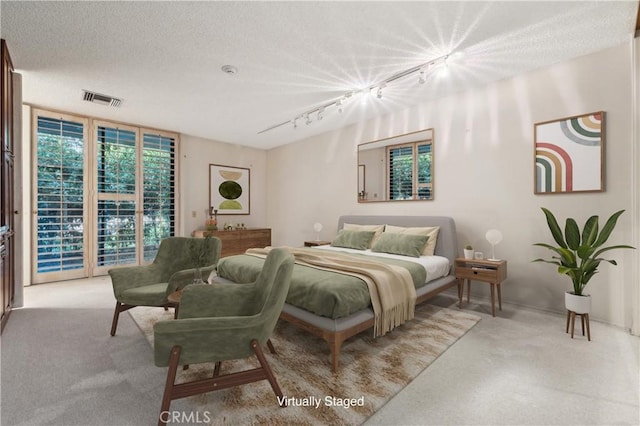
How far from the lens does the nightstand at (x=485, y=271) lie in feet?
10.5

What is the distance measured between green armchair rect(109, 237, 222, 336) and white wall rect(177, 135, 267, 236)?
301 centimetres

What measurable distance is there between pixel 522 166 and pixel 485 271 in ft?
4.64

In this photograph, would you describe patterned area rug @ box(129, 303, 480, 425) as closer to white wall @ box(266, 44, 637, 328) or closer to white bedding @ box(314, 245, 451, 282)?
white bedding @ box(314, 245, 451, 282)

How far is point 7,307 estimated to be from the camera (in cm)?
319

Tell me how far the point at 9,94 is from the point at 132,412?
3826 millimetres

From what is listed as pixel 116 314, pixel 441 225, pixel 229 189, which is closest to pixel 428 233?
pixel 441 225

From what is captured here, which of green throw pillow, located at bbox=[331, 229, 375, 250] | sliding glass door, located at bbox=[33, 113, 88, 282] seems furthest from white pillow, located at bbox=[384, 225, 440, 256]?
sliding glass door, located at bbox=[33, 113, 88, 282]

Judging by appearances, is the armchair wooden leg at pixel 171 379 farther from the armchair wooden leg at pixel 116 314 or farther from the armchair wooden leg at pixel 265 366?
the armchair wooden leg at pixel 116 314

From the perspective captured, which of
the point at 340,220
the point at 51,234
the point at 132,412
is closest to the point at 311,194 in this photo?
the point at 340,220

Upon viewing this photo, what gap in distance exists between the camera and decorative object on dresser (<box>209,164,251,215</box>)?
6.55 metres

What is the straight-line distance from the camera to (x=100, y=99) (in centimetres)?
414

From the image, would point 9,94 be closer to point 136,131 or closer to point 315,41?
point 136,131

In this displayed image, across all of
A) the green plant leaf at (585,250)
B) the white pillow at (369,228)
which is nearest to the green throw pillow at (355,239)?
the white pillow at (369,228)

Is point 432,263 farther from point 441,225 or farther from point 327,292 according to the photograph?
point 327,292
